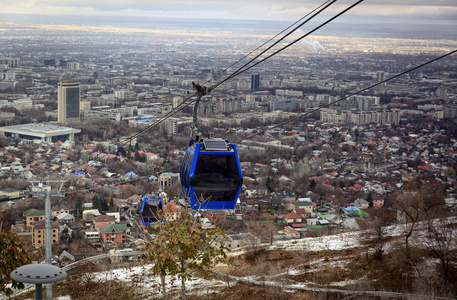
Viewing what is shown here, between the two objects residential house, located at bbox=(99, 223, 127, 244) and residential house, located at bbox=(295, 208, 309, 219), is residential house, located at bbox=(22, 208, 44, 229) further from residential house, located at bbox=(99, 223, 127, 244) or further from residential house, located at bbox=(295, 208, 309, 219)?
residential house, located at bbox=(295, 208, 309, 219)

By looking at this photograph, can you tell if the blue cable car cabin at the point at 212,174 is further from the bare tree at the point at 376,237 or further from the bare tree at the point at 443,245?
the bare tree at the point at 376,237

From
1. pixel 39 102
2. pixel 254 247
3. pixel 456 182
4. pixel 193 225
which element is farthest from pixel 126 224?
pixel 39 102

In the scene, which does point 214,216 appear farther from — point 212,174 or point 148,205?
point 212,174

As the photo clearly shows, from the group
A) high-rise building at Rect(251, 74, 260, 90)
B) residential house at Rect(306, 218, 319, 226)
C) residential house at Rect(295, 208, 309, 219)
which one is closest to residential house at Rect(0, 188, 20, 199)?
residential house at Rect(295, 208, 309, 219)

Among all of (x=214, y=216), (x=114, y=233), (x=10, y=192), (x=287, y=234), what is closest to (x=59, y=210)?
(x=10, y=192)

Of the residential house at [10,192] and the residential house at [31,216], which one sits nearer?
the residential house at [31,216]

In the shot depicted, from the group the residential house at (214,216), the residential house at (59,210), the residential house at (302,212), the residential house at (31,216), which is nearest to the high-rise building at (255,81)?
the residential house at (302,212)
